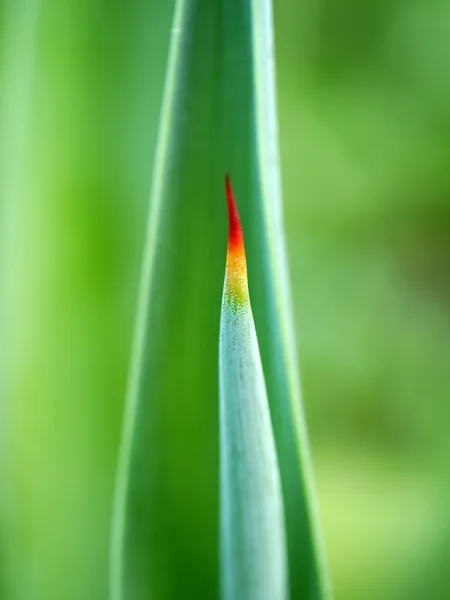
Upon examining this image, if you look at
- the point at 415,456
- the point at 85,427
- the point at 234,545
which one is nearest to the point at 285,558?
the point at 234,545

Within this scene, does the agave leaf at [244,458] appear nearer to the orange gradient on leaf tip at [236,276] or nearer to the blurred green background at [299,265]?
the orange gradient on leaf tip at [236,276]

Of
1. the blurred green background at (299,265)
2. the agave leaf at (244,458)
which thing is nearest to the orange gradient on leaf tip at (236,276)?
the agave leaf at (244,458)

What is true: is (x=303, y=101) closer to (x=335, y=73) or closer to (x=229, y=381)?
(x=335, y=73)

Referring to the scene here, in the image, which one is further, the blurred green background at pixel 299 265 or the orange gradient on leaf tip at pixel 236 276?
the blurred green background at pixel 299 265

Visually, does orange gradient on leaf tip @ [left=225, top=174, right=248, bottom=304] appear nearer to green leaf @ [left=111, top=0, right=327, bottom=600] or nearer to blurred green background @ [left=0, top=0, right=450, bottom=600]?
green leaf @ [left=111, top=0, right=327, bottom=600]

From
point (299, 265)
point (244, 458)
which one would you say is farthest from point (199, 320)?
point (299, 265)

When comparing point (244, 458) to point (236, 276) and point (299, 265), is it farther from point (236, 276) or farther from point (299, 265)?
point (299, 265)
